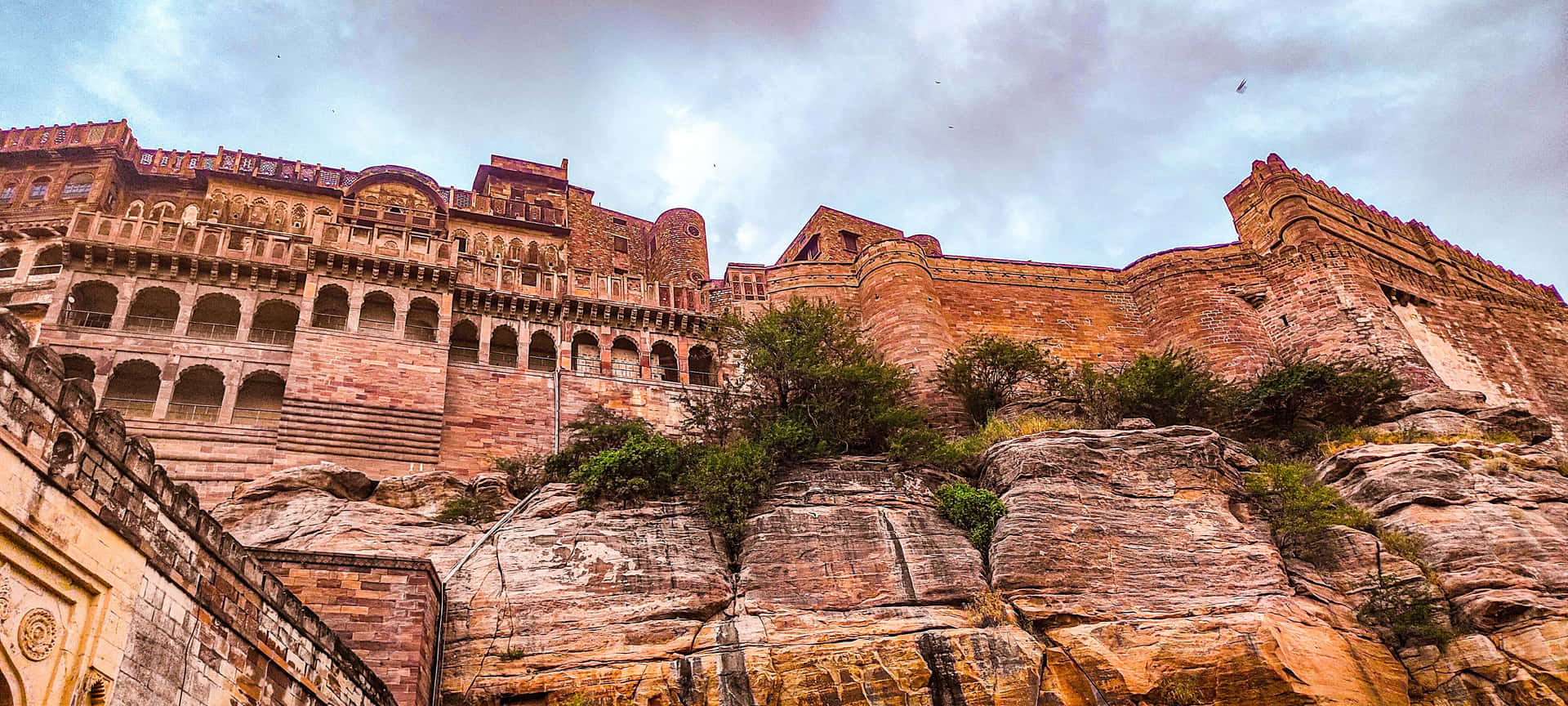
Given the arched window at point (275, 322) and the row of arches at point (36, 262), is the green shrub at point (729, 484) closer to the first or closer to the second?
the arched window at point (275, 322)

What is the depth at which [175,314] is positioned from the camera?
2523 cm

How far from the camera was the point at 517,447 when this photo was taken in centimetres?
2503

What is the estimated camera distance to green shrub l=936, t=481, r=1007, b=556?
60.4ft

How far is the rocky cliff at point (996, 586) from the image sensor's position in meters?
14.9

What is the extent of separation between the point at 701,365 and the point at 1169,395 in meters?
12.8

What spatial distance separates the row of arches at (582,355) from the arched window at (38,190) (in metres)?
14.9

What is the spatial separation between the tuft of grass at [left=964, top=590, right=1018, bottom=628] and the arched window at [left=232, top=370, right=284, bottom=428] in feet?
52.1

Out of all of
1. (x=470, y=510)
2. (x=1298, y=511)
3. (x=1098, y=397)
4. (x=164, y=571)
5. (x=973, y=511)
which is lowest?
(x=164, y=571)

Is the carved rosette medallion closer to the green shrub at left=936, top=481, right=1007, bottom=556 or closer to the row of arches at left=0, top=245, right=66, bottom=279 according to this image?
the green shrub at left=936, top=481, right=1007, bottom=556

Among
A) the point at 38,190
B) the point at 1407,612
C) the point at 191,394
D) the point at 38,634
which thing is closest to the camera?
the point at 38,634

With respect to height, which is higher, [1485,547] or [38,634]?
[1485,547]

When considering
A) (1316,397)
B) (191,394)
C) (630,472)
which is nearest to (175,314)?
(191,394)

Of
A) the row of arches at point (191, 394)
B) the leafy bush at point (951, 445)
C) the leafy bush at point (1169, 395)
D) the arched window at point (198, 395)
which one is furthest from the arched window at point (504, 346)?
the leafy bush at point (1169, 395)

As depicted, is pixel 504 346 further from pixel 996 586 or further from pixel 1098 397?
pixel 996 586
